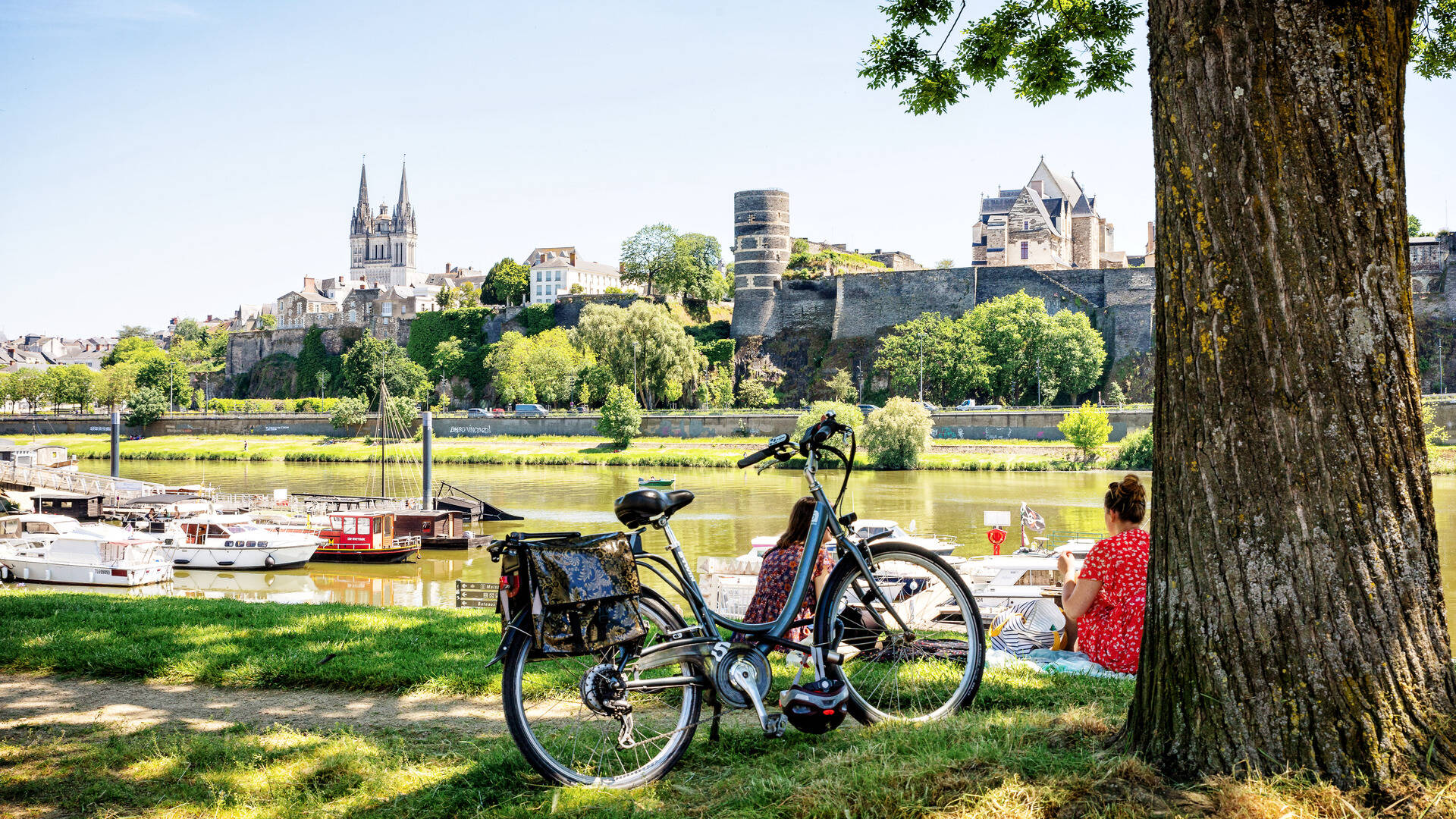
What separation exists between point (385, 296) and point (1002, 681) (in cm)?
8291

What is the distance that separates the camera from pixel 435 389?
70.8 m

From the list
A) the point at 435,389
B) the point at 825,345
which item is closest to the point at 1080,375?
the point at 825,345

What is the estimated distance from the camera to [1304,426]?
269 cm

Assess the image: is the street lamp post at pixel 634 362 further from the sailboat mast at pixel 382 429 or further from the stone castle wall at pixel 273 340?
the stone castle wall at pixel 273 340

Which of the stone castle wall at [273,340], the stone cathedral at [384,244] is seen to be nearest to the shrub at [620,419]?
the stone castle wall at [273,340]

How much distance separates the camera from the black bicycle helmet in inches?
125

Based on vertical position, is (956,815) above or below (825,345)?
below

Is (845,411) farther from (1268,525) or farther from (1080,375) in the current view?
(1268,525)

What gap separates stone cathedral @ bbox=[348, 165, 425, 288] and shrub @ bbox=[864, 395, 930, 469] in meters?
117

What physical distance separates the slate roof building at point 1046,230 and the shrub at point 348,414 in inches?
1425

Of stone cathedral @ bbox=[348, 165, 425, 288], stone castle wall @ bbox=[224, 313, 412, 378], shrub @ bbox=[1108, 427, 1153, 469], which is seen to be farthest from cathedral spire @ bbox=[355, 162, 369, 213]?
shrub @ bbox=[1108, 427, 1153, 469]

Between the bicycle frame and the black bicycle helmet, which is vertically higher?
the bicycle frame

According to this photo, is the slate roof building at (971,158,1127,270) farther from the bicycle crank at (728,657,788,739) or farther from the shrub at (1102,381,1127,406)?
the bicycle crank at (728,657,788,739)

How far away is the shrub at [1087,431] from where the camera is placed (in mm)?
38781
